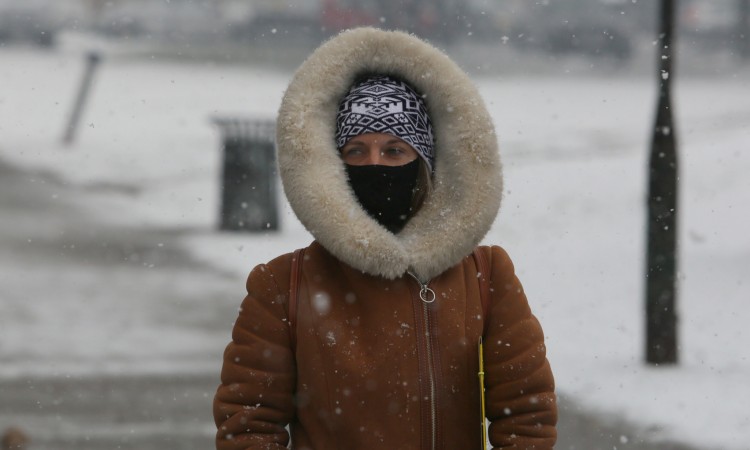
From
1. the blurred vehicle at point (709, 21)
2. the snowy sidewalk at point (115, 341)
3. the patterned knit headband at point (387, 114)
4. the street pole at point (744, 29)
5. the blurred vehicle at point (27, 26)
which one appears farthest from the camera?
the blurred vehicle at point (709, 21)

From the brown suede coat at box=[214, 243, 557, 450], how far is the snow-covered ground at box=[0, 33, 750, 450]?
11.8ft

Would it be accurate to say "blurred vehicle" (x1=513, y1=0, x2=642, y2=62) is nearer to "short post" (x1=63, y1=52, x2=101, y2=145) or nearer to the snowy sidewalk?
"short post" (x1=63, y1=52, x2=101, y2=145)

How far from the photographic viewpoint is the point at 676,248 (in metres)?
7.63

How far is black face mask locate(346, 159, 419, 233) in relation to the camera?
2932 millimetres

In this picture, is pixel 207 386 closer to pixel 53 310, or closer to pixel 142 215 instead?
pixel 53 310

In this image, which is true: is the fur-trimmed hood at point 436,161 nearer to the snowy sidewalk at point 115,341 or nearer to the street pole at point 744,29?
the snowy sidewalk at point 115,341

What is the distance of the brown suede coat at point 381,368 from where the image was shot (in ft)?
9.18

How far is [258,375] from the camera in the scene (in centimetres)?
283

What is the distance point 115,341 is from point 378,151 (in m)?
5.91

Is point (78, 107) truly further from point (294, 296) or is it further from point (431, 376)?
point (431, 376)

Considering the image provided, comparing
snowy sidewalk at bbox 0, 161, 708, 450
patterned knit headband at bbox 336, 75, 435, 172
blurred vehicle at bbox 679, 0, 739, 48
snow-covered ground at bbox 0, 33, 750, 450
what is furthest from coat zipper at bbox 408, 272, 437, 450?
blurred vehicle at bbox 679, 0, 739, 48

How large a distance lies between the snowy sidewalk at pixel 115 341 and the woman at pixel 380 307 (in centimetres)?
349

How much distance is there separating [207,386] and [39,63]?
25212 millimetres

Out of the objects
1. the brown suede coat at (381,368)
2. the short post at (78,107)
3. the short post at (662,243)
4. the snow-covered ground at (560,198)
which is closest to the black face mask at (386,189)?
the brown suede coat at (381,368)
